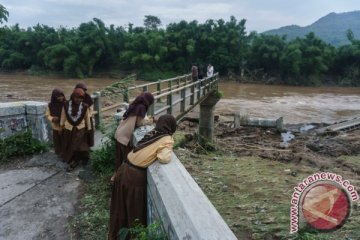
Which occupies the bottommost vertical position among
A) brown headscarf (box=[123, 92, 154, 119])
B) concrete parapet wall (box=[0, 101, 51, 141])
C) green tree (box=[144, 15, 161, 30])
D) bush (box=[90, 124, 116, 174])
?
bush (box=[90, 124, 116, 174])

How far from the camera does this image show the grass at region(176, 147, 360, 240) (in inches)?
159

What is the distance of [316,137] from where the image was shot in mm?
15188

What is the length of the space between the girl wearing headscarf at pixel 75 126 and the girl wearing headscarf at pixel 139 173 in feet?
8.92

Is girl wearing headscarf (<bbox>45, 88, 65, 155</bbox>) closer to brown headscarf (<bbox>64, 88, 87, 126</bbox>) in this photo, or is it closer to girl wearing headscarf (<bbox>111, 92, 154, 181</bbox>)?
brown headscarf (<bbox>64, 88, 87, 126</bbox>)

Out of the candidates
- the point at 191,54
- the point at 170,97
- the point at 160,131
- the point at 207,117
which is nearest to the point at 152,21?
the point at 191,54

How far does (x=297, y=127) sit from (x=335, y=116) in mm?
6601

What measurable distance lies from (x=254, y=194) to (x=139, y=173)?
272 cm

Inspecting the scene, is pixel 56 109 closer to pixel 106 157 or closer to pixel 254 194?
pixel 106 157

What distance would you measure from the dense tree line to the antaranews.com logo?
42425mm

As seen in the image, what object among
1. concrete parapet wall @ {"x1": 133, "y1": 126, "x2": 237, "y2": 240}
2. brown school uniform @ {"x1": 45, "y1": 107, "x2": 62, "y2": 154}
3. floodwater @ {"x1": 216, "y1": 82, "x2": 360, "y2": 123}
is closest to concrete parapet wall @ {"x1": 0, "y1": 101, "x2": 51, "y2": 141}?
brown school uniform @ {"x1": 45, "y1": 107, "x2": 62, "y2": 154}

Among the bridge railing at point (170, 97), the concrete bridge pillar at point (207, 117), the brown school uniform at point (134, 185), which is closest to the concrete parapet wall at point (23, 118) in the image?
the bridge railing at point (170, 97)

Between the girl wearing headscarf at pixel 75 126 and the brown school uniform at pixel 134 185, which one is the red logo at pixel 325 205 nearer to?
the brown school uniform at pixel 134 185

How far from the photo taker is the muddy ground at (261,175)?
427 cm

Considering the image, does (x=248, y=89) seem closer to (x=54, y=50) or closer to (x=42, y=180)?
(x=54, y=50)
